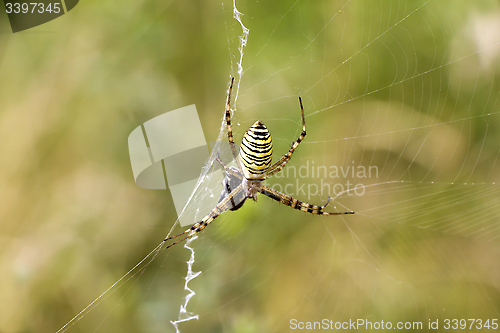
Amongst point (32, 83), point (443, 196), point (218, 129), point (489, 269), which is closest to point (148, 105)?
point (218, 129)

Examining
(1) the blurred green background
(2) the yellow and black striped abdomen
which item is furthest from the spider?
(1) the blurred green background

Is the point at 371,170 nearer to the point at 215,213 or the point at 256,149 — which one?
the point at 256,149

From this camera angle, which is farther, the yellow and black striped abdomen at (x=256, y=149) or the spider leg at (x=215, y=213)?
the spider leg at (x=215, y=213)

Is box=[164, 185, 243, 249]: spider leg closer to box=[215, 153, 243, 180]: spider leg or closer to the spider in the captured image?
the spider

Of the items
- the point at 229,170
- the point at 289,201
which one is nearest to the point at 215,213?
the point at 229,170

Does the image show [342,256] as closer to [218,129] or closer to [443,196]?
[443,196]

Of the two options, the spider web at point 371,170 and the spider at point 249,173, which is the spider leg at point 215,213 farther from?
the spider web at point 371,170

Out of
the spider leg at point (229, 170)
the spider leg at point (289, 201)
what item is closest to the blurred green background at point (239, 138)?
the spider leg at point (289, 201)
